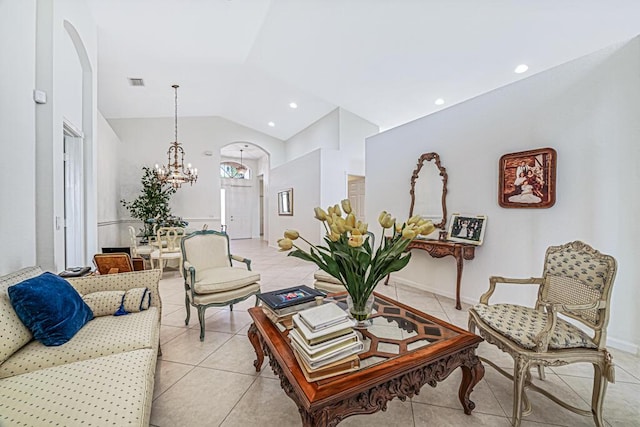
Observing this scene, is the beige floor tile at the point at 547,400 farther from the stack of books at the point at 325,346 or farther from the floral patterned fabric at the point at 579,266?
the stack of books at the point at 325,346

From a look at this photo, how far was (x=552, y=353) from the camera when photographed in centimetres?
147

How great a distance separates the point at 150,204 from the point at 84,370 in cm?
616

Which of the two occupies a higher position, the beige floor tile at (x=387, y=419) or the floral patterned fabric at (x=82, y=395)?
the floral patterned fabric at (x=82, y=395)

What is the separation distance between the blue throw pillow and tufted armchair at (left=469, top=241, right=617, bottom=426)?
8.22 feet

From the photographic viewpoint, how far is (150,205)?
6559 mm

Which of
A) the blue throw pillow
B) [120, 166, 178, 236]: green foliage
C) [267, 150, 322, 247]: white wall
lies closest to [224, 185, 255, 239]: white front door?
[267, 150, 322, 247]: white wall

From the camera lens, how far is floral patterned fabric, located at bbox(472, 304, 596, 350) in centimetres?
151

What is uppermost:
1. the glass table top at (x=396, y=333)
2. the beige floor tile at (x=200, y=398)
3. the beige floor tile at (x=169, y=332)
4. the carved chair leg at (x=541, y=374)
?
the glass table top at (x=396, y=333)

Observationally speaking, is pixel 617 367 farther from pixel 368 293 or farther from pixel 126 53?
pixel 126 53

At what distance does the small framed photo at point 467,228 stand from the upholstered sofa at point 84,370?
10.8ft

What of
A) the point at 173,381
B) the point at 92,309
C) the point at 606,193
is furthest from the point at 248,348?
the point at 606,193

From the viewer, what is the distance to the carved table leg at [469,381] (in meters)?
1.52

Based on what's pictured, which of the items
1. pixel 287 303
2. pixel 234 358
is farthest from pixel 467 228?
pixel 234 358

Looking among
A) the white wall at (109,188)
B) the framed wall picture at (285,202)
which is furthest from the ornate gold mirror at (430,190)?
the white wall at (109,188)
